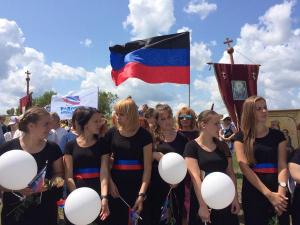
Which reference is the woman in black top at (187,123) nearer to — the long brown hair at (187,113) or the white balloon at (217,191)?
the long brown hair at (187,113)

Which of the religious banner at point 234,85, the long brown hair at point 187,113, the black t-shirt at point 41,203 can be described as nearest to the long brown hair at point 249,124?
the long brown hair at point 187,113

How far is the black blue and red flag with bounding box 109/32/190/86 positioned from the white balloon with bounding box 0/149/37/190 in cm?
457

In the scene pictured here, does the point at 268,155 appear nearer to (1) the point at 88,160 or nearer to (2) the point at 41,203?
(1) the point at 88,160

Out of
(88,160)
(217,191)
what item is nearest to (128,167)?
(88,160)

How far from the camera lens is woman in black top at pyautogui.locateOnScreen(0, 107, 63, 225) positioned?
12.3ft

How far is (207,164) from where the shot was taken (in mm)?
4055

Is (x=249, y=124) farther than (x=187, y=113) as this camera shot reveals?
No

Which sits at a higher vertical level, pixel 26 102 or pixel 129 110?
pixel 26 102

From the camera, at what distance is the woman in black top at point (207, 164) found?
4.02 m

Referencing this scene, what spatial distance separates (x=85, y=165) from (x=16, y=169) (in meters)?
0.87

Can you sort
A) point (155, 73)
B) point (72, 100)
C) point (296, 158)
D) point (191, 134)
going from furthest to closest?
point (72, 100)
point (155, 73)
point (191, 134)
point (296, 158)

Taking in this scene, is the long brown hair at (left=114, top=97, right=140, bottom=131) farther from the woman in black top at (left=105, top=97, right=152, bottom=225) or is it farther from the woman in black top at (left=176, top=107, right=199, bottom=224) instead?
the woman in black top at (left=176, top=107, right=199, bottom=224)

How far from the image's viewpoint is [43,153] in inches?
153

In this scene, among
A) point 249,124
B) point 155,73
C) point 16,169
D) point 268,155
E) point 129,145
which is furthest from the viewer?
point 155,73
